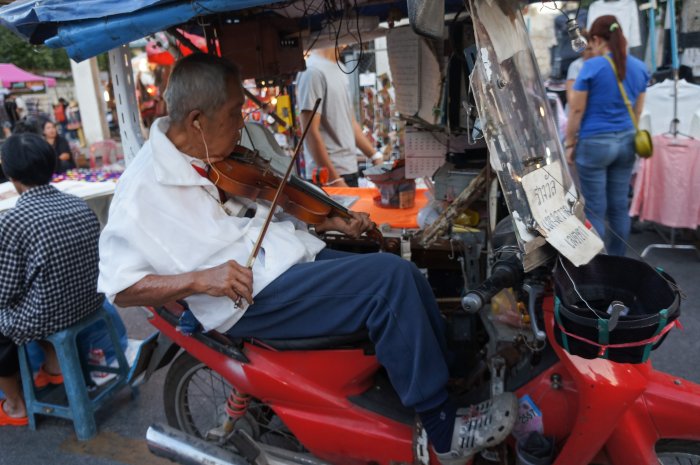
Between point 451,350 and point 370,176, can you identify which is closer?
point 451,350

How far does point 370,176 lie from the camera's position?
3.42 m

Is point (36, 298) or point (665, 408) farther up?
point (36, 298)

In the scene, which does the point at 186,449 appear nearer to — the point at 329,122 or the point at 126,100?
the point at 126,100

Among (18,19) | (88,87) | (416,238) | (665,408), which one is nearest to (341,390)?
(416,238)

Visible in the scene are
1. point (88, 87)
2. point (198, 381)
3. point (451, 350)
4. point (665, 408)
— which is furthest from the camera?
point (88, 87)

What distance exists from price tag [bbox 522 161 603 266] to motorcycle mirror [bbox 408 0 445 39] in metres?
0.52

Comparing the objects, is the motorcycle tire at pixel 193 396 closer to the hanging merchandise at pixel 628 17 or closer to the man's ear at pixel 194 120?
the man's ear at pixel 194 120

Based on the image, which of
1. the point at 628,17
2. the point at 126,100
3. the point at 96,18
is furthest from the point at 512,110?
the point at 628,17

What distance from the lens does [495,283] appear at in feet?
5.22

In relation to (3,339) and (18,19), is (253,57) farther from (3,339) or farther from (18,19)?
(3,339)

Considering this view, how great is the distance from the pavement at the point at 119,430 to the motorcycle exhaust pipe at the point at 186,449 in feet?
1.96

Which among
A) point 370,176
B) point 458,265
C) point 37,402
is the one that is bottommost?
point 37,402

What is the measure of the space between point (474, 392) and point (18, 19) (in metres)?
2.31

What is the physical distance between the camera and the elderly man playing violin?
1832mm
